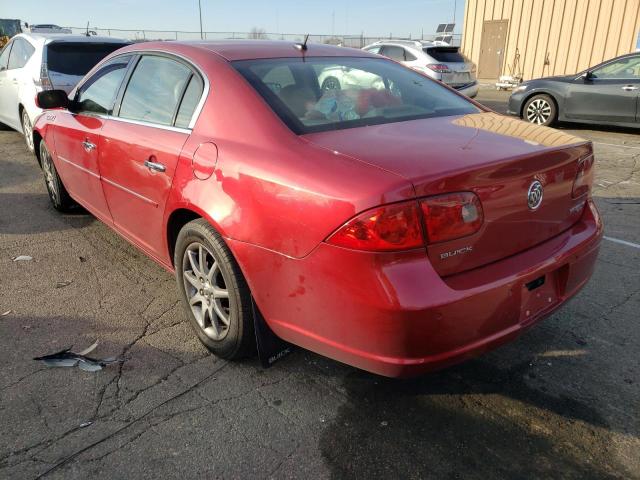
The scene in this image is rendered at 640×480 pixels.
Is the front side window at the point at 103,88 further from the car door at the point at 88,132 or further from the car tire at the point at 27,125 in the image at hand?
the car tire at the point at 27,125

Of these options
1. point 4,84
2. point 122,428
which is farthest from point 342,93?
point 4,84

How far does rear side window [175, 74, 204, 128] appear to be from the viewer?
9.15 ft

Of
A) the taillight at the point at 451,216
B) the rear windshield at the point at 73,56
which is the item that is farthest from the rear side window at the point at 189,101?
the rear windshield at the point at 73,56

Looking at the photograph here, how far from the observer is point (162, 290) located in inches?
142

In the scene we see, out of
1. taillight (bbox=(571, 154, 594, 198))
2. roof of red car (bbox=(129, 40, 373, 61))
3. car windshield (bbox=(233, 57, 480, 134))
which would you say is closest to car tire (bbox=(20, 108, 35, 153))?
roof of red car (bbox=(129, 40, 373, 61))

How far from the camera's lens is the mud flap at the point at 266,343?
2.46 metres

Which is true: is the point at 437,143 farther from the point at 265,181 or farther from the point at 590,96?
the point at 590,96

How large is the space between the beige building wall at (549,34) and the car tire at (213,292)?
18.6 m

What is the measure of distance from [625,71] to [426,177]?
9.22m

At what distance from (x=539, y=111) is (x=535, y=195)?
29.3 ft

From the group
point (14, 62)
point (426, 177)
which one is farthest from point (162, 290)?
point (14, 62)

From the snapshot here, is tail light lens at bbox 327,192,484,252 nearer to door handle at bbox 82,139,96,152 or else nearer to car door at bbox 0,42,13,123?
door handle at bbox 82,139,96,152

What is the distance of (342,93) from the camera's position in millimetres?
2795

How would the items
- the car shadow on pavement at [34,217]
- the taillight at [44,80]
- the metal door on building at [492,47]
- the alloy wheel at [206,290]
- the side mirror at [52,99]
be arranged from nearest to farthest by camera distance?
the alloy wheel at [206,290] < the side mirror at [52,99] < the car shadow on pavement at [34,217] < the taillight at [44,80] < the metal door on building at [492,47]
